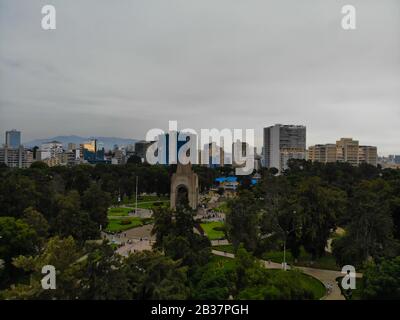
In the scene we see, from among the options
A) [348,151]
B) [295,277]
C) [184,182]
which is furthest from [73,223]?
[348,151]

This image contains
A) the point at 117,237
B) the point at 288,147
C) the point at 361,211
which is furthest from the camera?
the point at 288,147

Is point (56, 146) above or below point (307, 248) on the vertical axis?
above

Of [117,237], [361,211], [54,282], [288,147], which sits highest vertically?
[288,147]

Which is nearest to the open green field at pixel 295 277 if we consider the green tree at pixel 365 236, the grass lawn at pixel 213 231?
the green tree at pixel 365 236

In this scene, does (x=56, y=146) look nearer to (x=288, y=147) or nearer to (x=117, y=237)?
(x=288, y=147)

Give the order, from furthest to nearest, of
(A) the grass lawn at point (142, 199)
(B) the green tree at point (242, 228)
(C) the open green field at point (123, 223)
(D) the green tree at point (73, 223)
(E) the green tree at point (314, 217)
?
(A) the grass lawn at point (142, 199), (C) the open green field at point (123, 223), (D) the green tree at point (73, 223), (E) the green tree at point (314, 217), (B) the green tree at point (242, 228)

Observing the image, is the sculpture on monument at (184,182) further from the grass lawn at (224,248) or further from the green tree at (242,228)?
the green tree at (242,228)

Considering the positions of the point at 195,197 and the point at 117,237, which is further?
the point at 195,197
